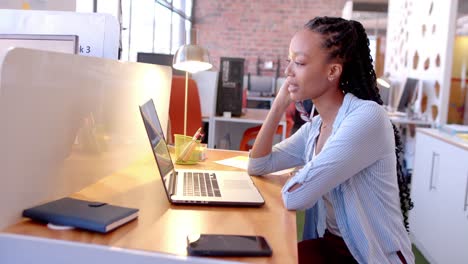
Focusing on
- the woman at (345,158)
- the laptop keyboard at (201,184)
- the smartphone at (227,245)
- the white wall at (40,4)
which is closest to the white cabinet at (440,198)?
the woman at (345,158)

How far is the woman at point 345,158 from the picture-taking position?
125cm

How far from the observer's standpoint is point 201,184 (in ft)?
4.77

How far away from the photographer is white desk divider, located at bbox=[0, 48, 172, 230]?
936 mm

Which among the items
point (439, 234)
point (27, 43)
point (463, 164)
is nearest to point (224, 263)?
point (27, 43)

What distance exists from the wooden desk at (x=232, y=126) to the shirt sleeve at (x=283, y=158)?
7.15ft

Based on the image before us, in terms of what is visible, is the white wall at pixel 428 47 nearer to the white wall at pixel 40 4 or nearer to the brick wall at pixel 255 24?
the brick wall at pixel 255 24

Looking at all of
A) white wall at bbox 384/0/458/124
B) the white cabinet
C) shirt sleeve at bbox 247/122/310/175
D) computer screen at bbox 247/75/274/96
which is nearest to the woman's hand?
shirt sleeve at bbox 247/122/310/175

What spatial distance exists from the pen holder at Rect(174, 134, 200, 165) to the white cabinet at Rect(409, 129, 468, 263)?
56.5 inches

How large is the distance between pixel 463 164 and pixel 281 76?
21.9 feet

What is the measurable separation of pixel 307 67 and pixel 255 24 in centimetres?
797

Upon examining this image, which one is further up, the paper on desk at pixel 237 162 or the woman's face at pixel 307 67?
the woman's face at pixel 307 67

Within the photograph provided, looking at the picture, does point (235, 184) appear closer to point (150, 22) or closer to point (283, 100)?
point (283, 100)

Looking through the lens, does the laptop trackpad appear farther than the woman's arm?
No

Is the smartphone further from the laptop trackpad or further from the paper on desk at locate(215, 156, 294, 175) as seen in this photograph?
the paper on desk at locate(215, 156, 294, 175)
